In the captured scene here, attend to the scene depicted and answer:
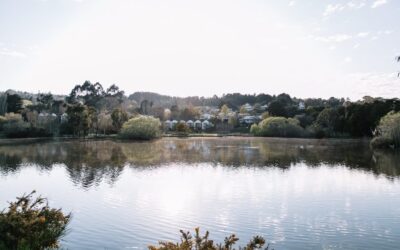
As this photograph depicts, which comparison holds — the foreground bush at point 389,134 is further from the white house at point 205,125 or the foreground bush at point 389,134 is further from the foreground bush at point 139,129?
the white house at point 205,125

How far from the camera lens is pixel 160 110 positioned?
4840 inches

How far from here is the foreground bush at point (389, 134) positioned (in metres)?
52.8

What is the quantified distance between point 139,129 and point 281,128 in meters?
30.1

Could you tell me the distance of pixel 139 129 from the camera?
3100 inches

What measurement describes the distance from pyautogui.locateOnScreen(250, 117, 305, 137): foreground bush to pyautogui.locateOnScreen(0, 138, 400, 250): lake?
49125 millimetres

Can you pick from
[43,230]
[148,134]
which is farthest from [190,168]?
[148,134]

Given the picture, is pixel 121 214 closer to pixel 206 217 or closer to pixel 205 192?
pixel 206 217

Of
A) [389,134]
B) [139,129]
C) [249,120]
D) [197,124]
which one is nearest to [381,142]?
[389,134]

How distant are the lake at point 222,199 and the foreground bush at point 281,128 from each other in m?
49.1

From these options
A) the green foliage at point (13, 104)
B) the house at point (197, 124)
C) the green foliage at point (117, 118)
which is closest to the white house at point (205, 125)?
the house at point (197, 124)

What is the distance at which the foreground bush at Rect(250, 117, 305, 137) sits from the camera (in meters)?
87.0

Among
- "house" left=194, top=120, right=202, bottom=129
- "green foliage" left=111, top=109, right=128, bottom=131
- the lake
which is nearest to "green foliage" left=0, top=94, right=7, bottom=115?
"green foliage" left=111, top=109, right=128, bottom=131

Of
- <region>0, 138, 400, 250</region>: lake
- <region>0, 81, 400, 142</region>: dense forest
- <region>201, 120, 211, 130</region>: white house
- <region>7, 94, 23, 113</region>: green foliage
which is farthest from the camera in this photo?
<region>201, 120, 211, 130</region>: white house

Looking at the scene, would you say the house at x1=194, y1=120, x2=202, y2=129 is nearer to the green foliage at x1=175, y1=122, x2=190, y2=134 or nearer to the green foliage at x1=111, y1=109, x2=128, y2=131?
the green foliage at x1=175, y1=122, x2=190, y2=134
